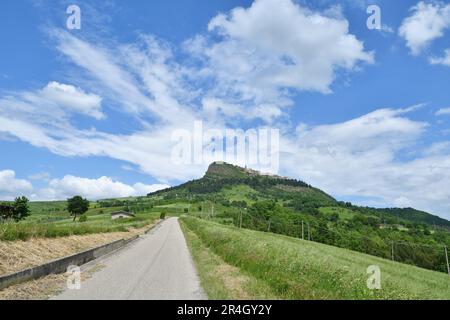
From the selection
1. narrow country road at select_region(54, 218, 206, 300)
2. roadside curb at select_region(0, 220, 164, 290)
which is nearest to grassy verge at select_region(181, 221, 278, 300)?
narrow country road at select_region(54, 218, 206, 300)

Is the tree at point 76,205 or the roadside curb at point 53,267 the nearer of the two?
the roadside curb at point 53,267

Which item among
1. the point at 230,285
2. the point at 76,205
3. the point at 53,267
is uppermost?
the point at 76,205

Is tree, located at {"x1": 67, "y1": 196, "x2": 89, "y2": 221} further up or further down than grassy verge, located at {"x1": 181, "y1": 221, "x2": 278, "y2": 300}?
further up

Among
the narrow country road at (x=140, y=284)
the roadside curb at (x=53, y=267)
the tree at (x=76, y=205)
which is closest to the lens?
the narrow country road at (x=140, y=284)

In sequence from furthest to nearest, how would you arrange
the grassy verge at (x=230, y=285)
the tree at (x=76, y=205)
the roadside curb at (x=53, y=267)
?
1. the tree at (x=76, y=205)
2. the roadside curb at (x=53, y=267)
3. the grassy verge at (x=230, y=285)

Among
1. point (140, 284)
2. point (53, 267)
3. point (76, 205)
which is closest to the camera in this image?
point (140, 284)

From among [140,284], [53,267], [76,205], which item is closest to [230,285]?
[140,284]

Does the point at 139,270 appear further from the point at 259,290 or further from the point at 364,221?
the point at 364,221

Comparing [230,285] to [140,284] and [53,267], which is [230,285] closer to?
[140,284]

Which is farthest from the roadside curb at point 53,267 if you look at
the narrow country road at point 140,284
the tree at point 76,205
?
the tree at point 76,205

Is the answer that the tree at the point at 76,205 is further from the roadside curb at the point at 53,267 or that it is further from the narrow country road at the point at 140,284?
the narrow country road at the point at 140,284

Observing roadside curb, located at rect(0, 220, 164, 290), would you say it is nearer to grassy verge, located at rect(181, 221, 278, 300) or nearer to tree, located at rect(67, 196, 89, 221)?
grassy verge, located at rect(181, 221, 278, 300)

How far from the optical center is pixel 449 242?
397 ft
